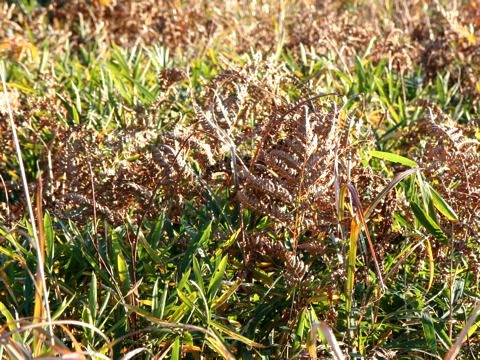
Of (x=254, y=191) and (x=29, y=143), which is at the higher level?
(x=254, y=191)

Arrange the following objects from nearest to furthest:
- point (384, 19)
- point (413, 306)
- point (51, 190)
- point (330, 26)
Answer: point (413, 306)
point (51, 190)
point (330, 26)
point (384, 19)

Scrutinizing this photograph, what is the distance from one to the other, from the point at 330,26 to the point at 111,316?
9.07 ft

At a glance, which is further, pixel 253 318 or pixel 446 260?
pixel 446 260

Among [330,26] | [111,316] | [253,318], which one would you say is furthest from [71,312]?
[330,26]

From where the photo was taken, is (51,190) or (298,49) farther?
(298,49)

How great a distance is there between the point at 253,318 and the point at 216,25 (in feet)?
11.2

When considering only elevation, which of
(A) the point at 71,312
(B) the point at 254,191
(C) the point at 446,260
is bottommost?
(A) the point at 71,312

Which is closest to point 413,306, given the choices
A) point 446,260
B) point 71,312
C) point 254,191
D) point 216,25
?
point 446,260

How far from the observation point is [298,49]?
14.2ft

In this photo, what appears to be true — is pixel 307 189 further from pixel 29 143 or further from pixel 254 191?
pixel 29 143

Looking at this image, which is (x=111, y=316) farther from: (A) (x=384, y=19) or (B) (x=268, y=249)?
(A) (x=384, y=19)

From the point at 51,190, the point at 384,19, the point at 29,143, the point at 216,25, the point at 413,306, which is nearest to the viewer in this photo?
the point at 413,306

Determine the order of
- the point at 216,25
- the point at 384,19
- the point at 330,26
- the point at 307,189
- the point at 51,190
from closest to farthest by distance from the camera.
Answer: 1. the point at 307,189
2. the point at 51,190
3. the point at 330,26
4. the point at 216,25
5. the point at 384,19

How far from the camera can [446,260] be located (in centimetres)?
206
